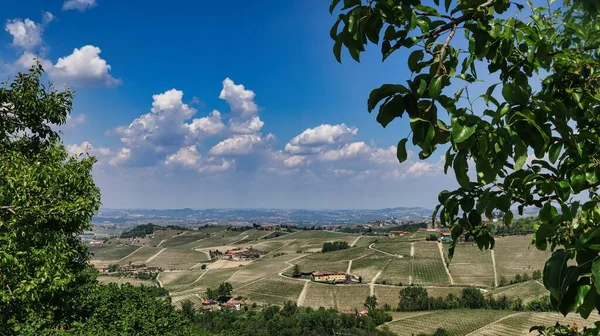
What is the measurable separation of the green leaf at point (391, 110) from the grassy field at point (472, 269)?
10175cm

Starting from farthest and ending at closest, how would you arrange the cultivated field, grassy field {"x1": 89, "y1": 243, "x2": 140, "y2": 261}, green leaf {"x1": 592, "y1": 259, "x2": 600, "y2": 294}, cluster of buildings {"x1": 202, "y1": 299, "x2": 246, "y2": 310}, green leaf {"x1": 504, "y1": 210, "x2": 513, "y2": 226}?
grassy field {"x1": 89, "y1": 243, "x2": 140, "y2": 261} → cluster of buildings {"x1": 202, "y1": 299, "x2": 246, "y2": 310} → the cultivated field → green leaf {"x1": 504, "y1": 210, "x2": 513, "y2": 226} → green leaf {"x1": 592, "y1": 259, "x2": 600, "y2": 294}

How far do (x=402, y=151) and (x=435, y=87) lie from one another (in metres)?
0.38

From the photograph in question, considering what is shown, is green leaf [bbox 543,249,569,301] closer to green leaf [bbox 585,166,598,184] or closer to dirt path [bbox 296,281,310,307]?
green leaf [bbox 585,166,598,184]

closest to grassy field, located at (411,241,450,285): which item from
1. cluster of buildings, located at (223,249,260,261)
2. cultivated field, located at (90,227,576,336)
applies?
cultivated field, located at (90,227,576,336)

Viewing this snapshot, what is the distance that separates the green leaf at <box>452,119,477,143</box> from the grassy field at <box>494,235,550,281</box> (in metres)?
107

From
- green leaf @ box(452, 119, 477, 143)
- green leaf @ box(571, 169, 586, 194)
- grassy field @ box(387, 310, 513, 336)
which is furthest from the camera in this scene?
grassy field @ box(387, 310, 513, 336)

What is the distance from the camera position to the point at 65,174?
31.5ft

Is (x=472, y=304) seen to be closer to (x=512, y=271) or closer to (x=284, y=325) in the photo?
(x=512, y=271)

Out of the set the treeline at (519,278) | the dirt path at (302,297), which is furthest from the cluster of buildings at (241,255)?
the treeline at (519,278)

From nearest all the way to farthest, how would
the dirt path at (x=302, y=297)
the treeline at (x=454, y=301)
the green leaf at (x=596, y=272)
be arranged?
the green leaf at (x=596, y=272), the treeline at (x=454, y=301), the dirt path at (x=302, y=297)

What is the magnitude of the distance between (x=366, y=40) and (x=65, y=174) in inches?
379

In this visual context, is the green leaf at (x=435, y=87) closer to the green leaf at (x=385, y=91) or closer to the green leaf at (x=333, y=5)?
the green leaf at (x=385, y=91)

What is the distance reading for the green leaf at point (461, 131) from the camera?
5.45 ft

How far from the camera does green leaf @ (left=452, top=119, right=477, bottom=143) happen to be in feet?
5.45
